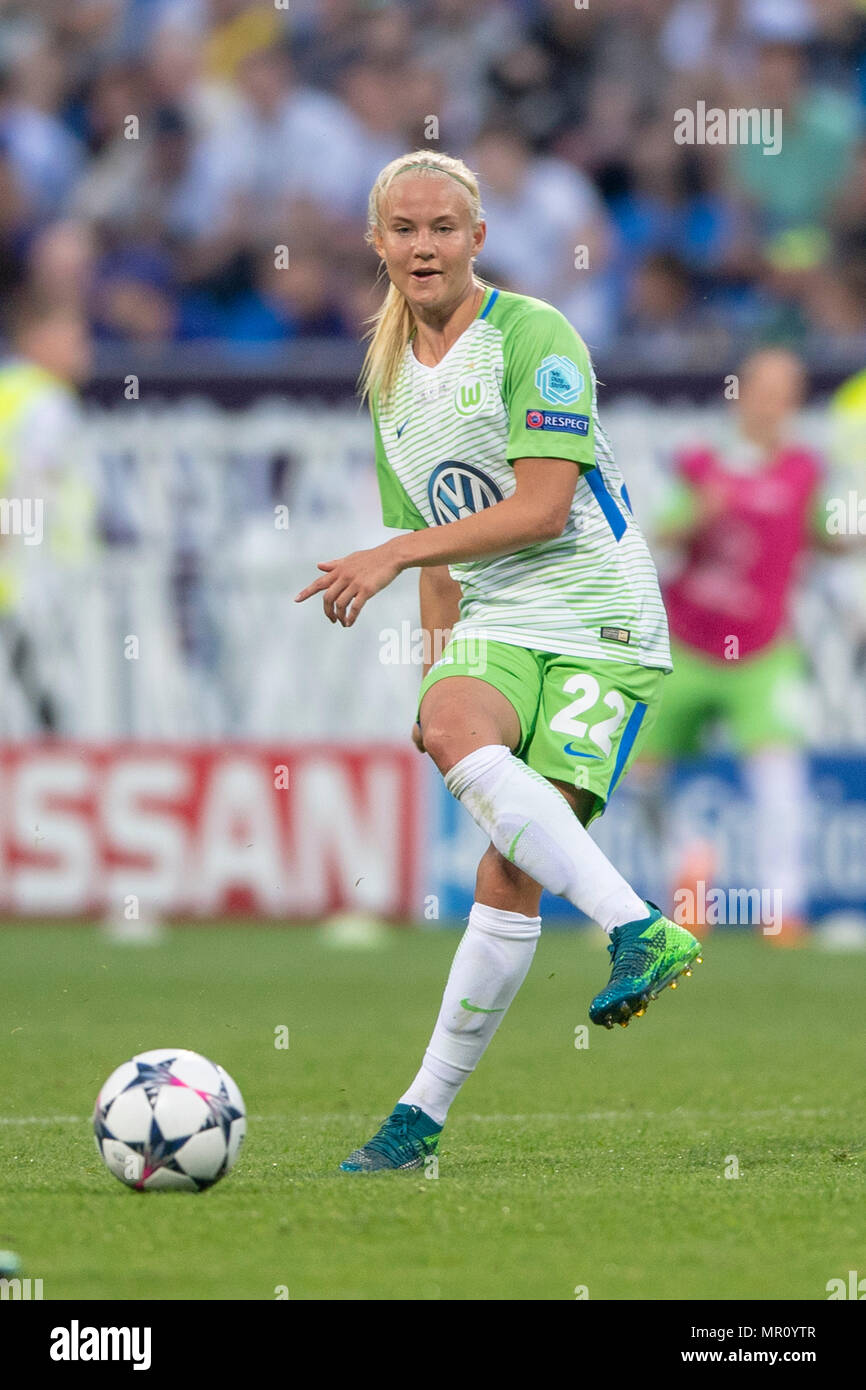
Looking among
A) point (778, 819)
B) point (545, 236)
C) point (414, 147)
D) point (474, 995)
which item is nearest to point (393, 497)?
point (474, 995)

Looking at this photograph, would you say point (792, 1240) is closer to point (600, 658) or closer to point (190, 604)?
point (600, 658)

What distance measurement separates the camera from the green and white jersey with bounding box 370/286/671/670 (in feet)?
15.8

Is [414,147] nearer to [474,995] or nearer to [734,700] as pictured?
[734,700]

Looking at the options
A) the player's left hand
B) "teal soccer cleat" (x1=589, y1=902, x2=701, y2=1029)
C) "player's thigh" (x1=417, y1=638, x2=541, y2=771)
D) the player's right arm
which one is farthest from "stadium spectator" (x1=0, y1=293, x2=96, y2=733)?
"teal soccer cleat" (x1=589, y1=902, x2=701, y2=1029)

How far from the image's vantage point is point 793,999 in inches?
338

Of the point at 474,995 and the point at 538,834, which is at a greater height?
the point at 538,834

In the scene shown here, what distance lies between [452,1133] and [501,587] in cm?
140

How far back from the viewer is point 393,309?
16.7 ft

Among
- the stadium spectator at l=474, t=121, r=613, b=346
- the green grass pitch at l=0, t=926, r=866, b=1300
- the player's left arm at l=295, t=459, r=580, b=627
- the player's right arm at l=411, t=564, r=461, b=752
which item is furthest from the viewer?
the stadium spectator at l=474, t=121, r=613, b=346

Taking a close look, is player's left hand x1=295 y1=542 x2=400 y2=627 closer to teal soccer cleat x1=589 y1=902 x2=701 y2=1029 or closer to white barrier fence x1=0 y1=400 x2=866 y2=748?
teal soccer cleat x1=589 y1=902 x2=701 y2=1029

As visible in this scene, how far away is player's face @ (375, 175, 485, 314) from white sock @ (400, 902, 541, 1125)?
4.38ft

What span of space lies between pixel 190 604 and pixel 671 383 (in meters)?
2.64

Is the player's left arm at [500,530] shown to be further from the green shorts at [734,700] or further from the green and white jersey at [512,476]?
the green shorts at [734,700]
